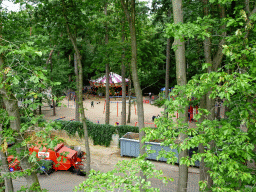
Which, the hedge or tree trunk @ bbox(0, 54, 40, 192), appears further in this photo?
the hedge

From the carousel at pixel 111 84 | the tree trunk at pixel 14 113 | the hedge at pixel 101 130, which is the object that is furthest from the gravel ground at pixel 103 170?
the carousel at pixel 111 84

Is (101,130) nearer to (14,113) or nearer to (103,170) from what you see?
(103,170)

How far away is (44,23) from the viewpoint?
362 inches

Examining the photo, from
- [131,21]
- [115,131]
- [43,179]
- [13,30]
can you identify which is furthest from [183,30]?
[115,131]

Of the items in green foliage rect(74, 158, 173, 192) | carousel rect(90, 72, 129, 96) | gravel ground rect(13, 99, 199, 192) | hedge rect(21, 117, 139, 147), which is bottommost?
gravel ground rect(13, 99, 199, 192)

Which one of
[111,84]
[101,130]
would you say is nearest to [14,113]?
[101,130]

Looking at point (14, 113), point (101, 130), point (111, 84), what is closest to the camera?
point (14, 113)

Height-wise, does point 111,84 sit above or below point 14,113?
above

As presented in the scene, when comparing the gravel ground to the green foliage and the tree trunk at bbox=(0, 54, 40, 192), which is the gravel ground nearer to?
the tree trunk at bbox=(0, 54, 40, 192)

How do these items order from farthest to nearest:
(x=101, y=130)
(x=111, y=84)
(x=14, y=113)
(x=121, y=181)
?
(x=111, y=84) → (x=101, y=130) → (x=14, y=113) → (x=121, y=181)

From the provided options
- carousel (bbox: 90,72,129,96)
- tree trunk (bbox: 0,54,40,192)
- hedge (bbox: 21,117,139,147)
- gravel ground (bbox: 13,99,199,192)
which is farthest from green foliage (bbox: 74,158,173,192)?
carousel (bbox: 90,72,129,96)

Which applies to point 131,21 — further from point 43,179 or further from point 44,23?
point 43,179

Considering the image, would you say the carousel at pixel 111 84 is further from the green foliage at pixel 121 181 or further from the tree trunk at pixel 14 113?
the green foliage at pixel 121 181

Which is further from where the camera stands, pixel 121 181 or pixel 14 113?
pixel 14 113
